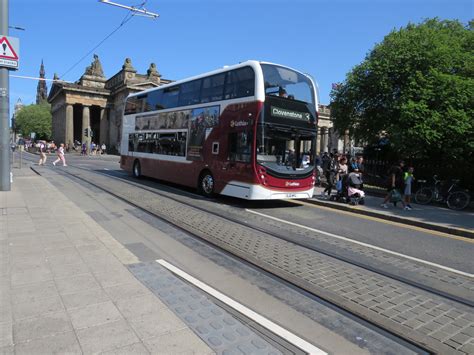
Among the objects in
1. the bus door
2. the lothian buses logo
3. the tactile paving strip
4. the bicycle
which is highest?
the lothian buses logo

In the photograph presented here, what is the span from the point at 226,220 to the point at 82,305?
5.40m

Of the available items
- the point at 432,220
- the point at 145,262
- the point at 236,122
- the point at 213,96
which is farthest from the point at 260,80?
the point at 145,262

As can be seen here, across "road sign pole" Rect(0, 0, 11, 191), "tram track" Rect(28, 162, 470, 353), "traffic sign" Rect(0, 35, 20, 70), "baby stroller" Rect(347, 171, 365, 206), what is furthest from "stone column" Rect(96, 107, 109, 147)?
"tram track" Rect(28, 162, 470, 353)

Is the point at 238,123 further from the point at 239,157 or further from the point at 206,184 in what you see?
the point at 206,184

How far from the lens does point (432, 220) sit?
402 inches

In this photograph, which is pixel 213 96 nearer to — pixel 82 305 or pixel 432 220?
pixel 432 220

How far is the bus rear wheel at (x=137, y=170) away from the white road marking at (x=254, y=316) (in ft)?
44.3

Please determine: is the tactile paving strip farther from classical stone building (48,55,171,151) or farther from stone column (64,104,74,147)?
stone column (64,104,74,147)

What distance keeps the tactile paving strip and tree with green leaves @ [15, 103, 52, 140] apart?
10438cm

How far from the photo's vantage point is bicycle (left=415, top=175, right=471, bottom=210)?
42.8 ft

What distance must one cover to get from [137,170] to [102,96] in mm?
55758

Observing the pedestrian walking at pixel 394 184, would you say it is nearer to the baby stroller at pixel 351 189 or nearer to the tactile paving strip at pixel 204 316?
the baby stroller at pixel 351 189

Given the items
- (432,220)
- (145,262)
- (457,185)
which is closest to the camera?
(145,262)

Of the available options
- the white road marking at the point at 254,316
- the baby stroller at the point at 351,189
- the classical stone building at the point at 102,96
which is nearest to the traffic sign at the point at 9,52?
the white road marking at the point at 254,316
